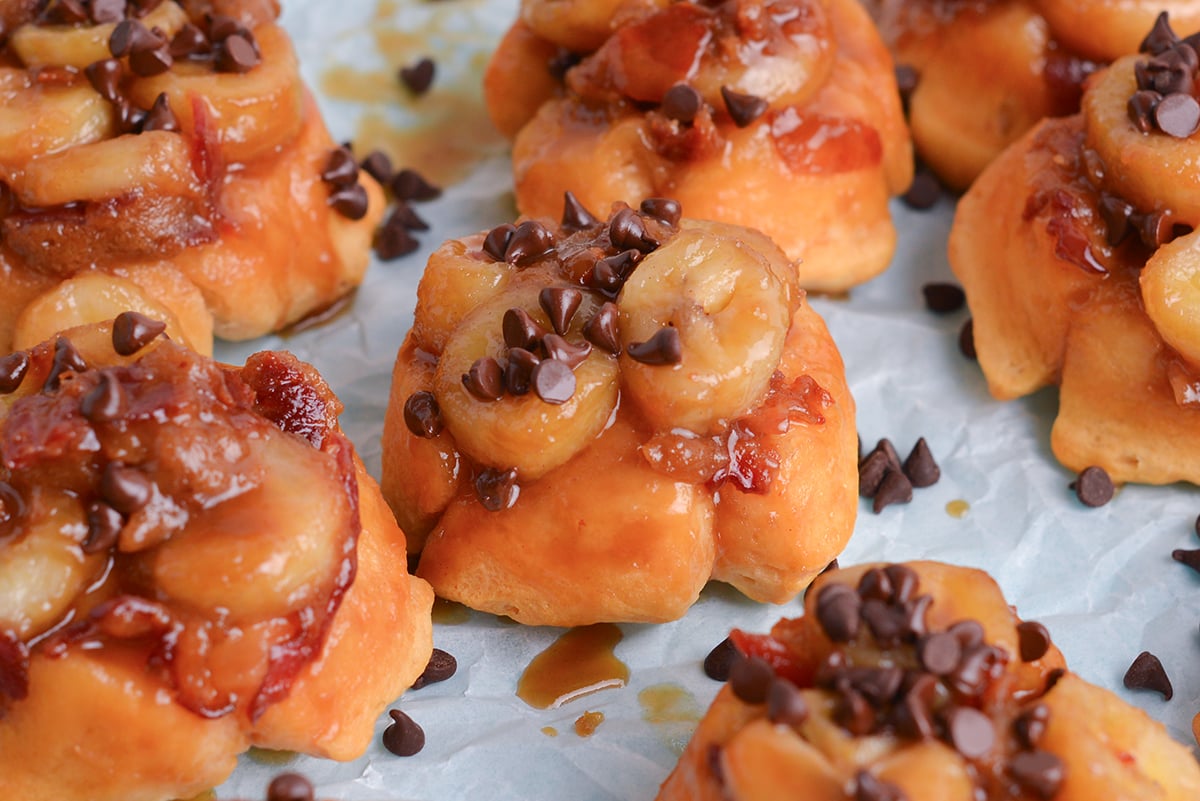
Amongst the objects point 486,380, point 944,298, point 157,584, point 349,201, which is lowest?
point 944,298

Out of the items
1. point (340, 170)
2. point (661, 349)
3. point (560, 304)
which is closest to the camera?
point (661, 349)

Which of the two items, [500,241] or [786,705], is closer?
[786,705]

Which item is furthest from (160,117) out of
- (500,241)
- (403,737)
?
(403,737)

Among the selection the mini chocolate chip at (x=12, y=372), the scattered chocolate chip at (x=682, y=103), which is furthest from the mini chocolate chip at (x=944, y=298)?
the mini chocolate chip at (x=12, y=372)

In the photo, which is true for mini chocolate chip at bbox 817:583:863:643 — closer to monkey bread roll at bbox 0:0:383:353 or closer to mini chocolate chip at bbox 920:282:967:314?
mini chocolate chip at bbox 920:282:967:314

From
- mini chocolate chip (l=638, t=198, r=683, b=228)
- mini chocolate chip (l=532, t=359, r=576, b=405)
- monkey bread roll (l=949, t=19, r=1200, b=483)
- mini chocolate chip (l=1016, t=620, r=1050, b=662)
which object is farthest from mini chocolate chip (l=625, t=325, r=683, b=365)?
monkey bread roll (l=949, t=19, r=1200, b=483)

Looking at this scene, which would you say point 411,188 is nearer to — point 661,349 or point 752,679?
point 661,349
